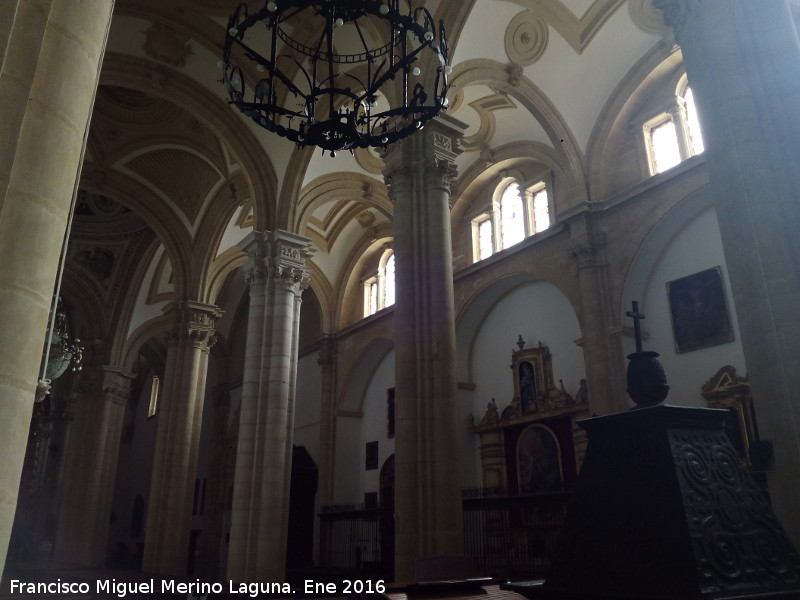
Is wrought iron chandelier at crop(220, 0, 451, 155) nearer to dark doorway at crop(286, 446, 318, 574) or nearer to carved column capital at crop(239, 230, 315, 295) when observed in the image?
carved column capital at crop(239, 230, 315, 295)

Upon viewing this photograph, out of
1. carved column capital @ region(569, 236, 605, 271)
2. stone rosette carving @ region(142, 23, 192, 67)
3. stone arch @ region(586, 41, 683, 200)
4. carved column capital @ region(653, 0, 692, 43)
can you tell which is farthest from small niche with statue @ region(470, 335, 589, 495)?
stone rosette carving @ region(142, 23, 192, 67)

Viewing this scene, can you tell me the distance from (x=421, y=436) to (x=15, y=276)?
5463 millimetres

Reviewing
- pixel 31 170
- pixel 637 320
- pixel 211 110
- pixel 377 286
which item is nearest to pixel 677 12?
pixel 637 320

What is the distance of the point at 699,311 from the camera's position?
Result: 10930 mm


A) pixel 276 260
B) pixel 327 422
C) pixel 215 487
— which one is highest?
pixel 276 260

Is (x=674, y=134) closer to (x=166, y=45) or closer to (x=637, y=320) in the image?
(x=166, y=45)

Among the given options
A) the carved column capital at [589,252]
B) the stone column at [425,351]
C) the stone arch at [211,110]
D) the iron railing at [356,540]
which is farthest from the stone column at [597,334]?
the stone arch at [211,110]

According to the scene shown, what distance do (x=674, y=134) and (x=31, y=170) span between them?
1126 centimetres

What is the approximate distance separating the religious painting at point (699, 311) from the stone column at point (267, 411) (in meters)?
6.59

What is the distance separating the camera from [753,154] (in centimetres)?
452

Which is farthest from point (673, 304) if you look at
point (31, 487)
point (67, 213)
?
point (31, 487)

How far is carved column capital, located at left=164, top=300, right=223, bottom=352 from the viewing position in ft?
52.0

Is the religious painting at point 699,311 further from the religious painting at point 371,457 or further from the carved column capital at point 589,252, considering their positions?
the religious painting at point 371,457

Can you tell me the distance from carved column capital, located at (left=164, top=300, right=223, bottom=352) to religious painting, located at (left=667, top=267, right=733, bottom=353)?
10397 millimetres
